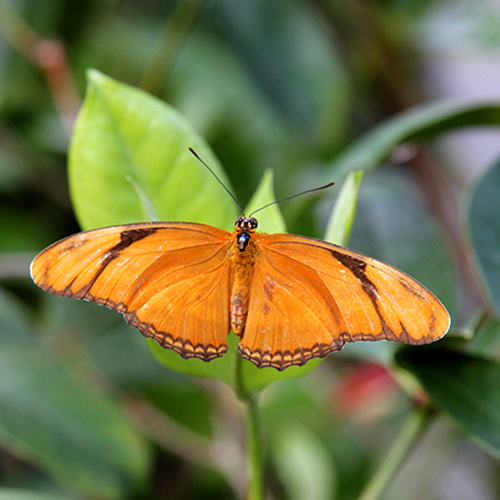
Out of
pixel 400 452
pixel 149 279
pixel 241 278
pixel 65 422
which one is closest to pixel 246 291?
pixel 241 278

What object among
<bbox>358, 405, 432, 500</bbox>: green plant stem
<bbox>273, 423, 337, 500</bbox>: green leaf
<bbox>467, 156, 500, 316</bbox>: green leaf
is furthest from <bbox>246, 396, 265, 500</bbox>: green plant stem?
<bbox>273, 423, 337, 500</bbox>: green leaf

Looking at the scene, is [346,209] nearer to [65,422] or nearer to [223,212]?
[223,212]

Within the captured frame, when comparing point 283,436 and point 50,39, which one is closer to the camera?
point 50,39

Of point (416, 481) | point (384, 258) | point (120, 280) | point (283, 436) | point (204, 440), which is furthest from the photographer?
point (416, 481)

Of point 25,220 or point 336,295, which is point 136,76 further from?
point 336,295

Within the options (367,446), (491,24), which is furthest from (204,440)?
(491,24)

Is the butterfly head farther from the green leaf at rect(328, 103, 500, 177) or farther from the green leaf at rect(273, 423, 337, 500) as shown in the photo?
the green leaf at rect(273, 423, 337, 500)
